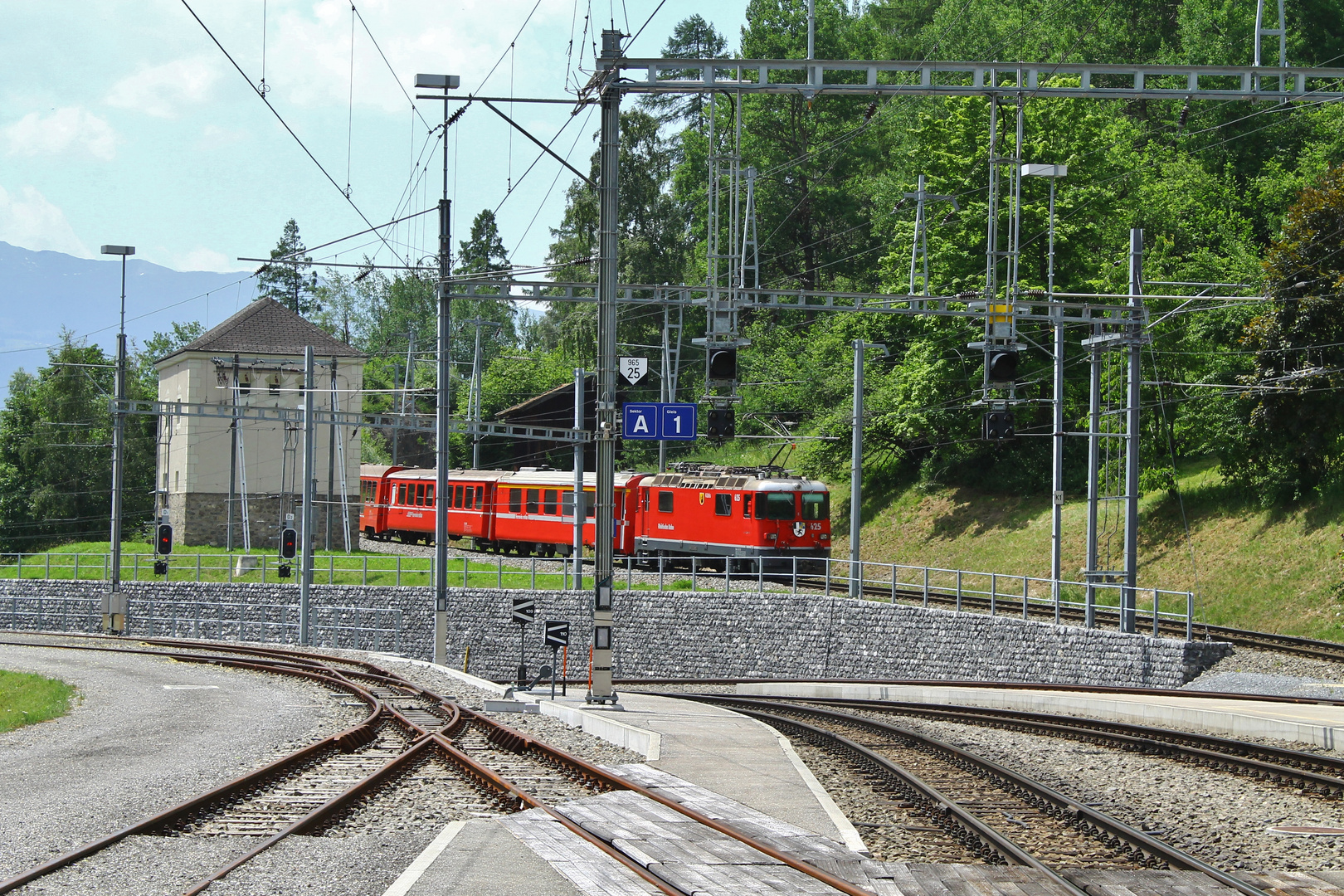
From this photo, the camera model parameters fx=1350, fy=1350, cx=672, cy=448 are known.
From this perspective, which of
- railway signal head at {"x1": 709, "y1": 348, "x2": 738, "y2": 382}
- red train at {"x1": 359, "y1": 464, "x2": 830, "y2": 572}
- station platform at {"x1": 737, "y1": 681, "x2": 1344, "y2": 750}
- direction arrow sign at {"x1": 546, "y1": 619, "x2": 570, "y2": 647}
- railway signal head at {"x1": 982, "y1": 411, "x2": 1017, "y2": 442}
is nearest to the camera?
station platform at {"x1": 737, "y1": 681, "x2": 1344, "y2": 750}

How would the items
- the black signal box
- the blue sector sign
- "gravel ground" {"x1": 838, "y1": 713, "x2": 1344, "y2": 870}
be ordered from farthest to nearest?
the black signal box
the blue sector sign
"gravel ground" {"x1": 838, "y1": 713, "x2": 1344, "y2": 870}

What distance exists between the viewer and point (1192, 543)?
36312 mm

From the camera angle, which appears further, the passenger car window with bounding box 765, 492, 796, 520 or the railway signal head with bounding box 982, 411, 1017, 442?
the passenger car window with bounding box 765, 492, 796, 520

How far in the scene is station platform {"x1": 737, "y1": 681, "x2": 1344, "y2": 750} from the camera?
51.8ft

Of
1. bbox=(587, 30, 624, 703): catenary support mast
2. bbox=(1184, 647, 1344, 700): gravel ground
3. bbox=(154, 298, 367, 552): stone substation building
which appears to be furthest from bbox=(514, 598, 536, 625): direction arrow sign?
bbox=(154, 298, 367, 552): stone substation building

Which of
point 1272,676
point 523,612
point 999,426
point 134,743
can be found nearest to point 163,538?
point 523,612

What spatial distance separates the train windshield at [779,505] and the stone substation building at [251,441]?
2347cm

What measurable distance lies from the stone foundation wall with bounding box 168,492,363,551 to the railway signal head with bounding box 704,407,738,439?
36.1m

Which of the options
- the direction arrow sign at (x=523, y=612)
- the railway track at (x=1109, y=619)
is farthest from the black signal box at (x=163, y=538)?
the direction arrow sign at (x=523, y=612)

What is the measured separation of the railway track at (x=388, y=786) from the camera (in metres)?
8.55

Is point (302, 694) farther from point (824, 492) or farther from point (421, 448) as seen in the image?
point (421, 448)

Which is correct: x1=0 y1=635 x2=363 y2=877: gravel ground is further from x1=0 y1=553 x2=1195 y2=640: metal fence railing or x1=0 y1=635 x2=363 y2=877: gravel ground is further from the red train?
the red train

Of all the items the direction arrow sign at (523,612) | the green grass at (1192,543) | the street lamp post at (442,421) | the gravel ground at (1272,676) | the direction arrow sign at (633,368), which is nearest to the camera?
the direction arrow sign at (523,612)

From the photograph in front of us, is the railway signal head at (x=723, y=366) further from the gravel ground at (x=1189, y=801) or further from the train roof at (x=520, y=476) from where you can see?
the train roof at (x=520, y=476)
